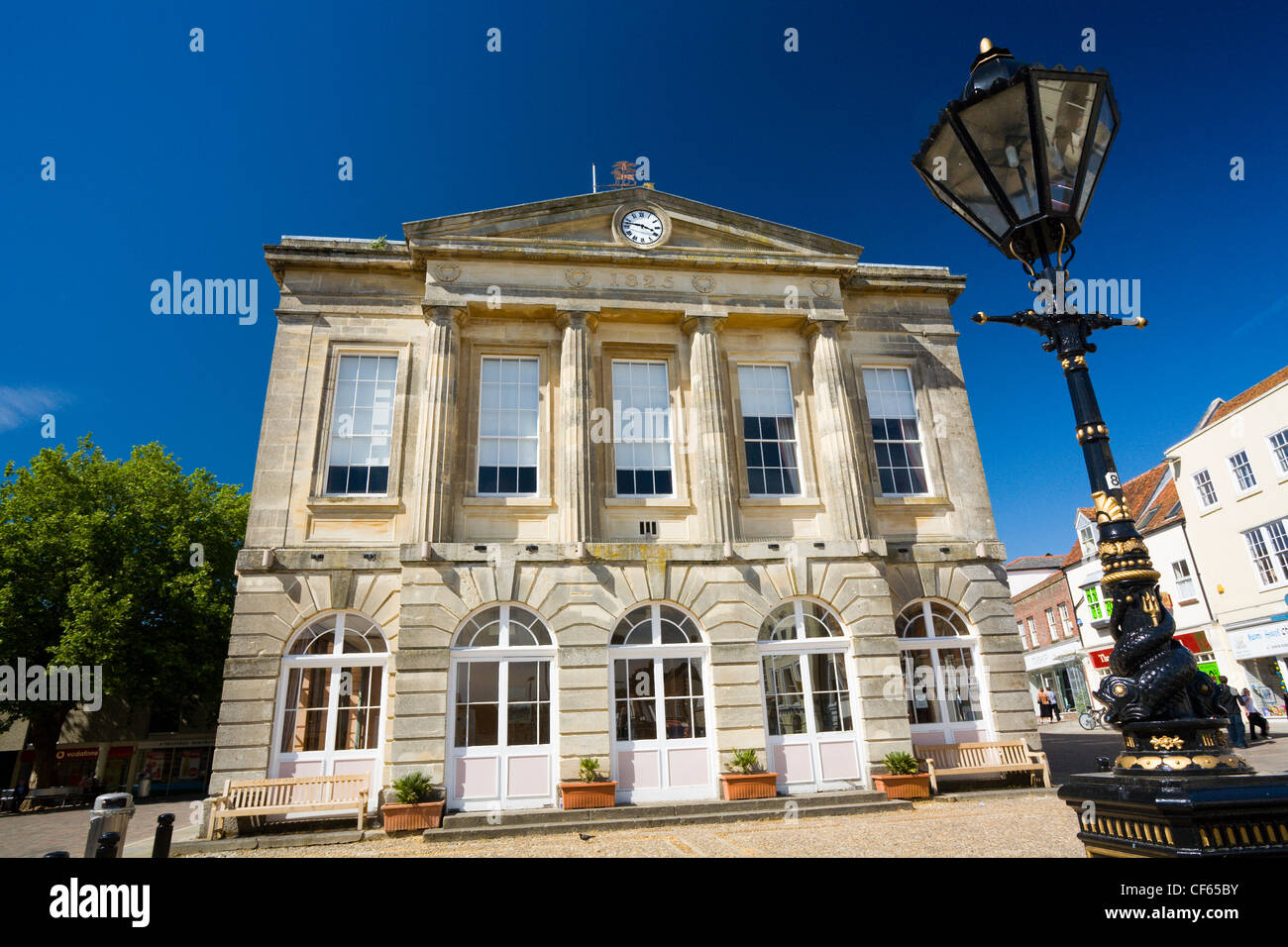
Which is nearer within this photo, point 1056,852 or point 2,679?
point 1056,852

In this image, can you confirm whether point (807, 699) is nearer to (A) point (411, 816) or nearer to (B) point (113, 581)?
(A) point (411, 816)

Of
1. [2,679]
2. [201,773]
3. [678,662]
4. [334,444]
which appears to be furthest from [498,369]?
[201,773]

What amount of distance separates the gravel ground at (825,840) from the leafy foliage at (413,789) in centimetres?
58

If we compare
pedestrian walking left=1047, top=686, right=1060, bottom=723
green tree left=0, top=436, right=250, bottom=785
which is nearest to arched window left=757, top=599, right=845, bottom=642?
green tree left=0, top=436, right=250, bottom=785

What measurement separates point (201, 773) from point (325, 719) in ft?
65.3

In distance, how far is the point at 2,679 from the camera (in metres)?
22.8

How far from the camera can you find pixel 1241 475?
2531 centimetres

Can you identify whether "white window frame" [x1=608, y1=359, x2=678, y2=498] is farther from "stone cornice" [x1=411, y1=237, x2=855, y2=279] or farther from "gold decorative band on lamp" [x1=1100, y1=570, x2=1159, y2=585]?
"gold decorative band on lamp" [x1=1100, y1=570, x2=1159, y2=585]

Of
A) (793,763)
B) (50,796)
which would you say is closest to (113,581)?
(50,796)

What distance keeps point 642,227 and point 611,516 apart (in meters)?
6.77

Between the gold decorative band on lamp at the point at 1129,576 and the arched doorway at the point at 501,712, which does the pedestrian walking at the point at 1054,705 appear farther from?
the gold decorative band on lamp at the point at 1129,576

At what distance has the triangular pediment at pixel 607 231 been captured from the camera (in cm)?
1527

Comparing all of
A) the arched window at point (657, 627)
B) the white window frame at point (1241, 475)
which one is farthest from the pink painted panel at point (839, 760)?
the white window frame at point (1241, 475)

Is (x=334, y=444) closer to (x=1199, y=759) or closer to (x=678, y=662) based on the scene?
(x=678, y=662)
